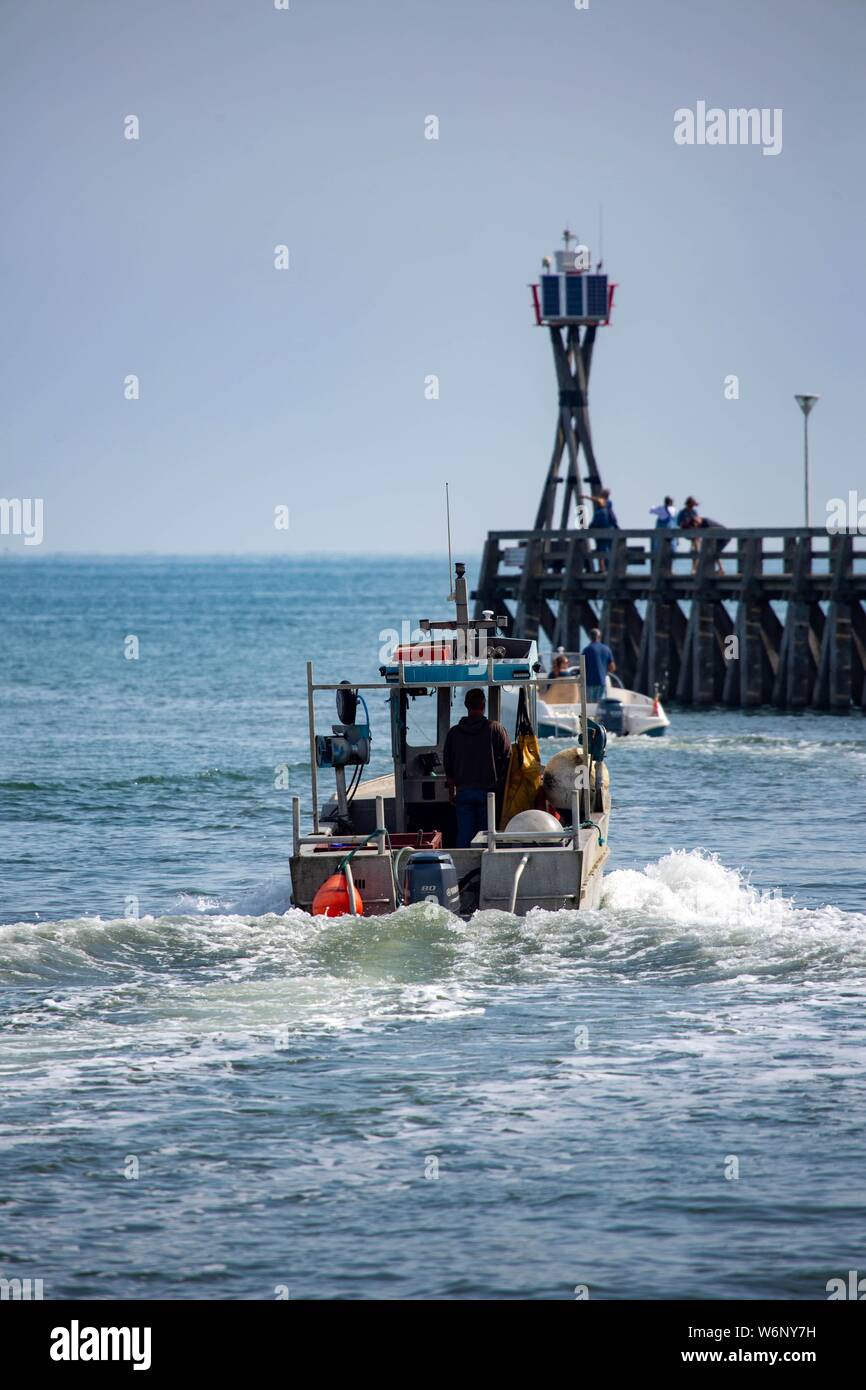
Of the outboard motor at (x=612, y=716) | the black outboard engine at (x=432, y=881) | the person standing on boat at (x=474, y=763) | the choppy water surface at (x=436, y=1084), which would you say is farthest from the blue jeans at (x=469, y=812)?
the outboard motor at (x=612, y=716)

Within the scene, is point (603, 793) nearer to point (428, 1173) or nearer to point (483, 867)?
point (483, 867)

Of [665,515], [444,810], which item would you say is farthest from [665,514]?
[444,810]

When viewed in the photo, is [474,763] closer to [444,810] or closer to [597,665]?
[444,810]

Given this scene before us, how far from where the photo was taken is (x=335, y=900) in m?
15.3

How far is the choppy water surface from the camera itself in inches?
353

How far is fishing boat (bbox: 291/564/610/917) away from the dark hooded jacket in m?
0.30

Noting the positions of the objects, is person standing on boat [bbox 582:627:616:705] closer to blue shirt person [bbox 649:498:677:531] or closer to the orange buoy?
blue shirt person [bbox 649:498:677:531]

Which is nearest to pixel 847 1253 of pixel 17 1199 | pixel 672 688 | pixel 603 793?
pixel 17 1199

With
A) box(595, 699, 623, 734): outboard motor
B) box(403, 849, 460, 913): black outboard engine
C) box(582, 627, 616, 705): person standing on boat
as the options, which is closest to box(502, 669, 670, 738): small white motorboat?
box(595, 699, 623, 734): outboard motor

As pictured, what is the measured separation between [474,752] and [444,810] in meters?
1.28

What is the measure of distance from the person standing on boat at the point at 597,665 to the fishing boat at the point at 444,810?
14336 millimetres

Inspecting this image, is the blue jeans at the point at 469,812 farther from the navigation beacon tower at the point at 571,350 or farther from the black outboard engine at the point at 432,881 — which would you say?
the navigation beacon tower at the point at 571,350

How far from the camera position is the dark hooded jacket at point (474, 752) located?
16.2 m

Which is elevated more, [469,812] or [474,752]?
[474,752]
